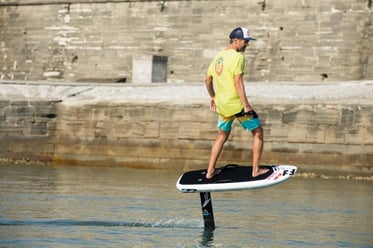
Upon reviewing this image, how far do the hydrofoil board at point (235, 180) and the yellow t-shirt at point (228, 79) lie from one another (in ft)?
1.99

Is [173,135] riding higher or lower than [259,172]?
lower

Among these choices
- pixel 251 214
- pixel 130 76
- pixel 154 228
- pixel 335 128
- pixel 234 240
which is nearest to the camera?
pixel 234 240

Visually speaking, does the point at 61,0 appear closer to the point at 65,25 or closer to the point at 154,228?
the point at 65,25

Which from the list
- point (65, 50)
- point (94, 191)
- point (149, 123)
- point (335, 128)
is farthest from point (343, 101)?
point (65, 50)

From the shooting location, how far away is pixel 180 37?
3325 cm

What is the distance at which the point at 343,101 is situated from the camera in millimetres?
23047

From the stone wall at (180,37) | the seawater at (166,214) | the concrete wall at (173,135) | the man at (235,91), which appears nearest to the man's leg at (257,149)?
the man at (235,91)

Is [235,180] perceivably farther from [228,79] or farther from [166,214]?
[166,214]

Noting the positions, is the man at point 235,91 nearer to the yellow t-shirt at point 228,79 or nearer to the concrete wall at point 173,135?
the yellow t-shirt at point 228,79

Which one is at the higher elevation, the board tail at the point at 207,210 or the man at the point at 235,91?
the man at the point at 235,91

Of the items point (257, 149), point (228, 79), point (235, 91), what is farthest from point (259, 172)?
point (228, 79)

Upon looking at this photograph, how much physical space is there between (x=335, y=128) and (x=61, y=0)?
14879mm

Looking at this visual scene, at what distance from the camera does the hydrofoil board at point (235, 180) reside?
37.8ft

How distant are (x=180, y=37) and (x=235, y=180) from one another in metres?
21.8
